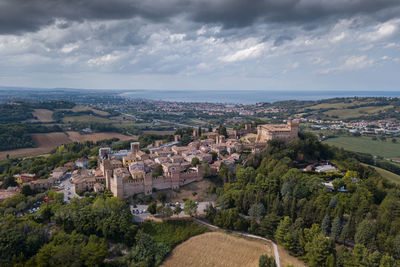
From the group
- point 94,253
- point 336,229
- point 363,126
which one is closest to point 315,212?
point 336,229

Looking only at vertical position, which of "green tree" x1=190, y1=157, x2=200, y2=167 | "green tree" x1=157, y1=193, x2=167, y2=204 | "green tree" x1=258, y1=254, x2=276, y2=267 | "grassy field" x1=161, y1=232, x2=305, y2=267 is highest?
"green tree" x1=190, y1=157, x2=200, y2=167

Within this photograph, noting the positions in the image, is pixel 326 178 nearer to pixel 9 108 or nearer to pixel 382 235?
pixel 382 235

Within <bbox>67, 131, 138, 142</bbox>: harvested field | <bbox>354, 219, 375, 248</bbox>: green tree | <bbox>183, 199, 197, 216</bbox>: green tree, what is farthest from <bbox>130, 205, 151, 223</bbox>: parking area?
<bbox>67, 131, 138, 142</bbox>: harvested field

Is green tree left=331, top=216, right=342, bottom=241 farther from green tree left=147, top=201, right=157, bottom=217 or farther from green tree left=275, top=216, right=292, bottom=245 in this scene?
green tree left=147, top=201, right=157, bottom=217

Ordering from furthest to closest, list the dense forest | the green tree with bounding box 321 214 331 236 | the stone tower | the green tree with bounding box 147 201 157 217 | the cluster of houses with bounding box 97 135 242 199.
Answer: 1. the stone tower
2. the cluster of houses with bounding box 97 135 242 199
3. the green tree with bounding box 147 201 157 217
4. the green tree with bounding box 321 214 331 236
5. the dense forest

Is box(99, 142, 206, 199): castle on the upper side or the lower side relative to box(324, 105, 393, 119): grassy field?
lower

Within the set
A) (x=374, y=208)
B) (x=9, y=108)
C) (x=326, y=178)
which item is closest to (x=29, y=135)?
(x=9, y=108)

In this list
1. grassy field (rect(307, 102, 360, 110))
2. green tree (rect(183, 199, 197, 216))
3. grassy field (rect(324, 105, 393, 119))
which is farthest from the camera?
grassy field (rect(307, 102, 360, 110))

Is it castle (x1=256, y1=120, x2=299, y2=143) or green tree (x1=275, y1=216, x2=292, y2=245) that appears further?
castle (x1=256, y1=120, x2=299, y2=143)
